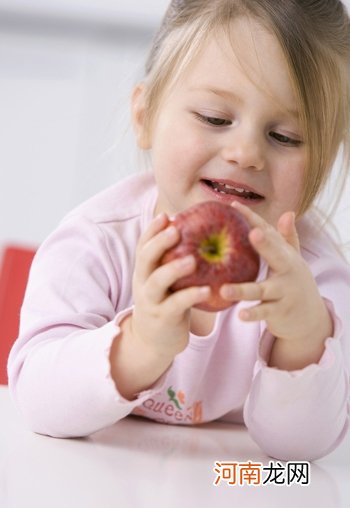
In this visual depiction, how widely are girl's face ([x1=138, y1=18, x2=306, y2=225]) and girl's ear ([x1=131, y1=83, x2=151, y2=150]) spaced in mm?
131

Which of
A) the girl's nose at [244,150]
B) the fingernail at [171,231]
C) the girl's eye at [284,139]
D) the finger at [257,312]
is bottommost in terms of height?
the finger at [257,312]

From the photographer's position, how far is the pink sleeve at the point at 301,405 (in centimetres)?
108

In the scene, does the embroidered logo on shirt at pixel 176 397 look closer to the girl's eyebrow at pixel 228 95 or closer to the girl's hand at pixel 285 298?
the girl's hand at pixel 285 298

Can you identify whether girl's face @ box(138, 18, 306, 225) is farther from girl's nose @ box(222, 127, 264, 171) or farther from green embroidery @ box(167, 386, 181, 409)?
green embroidery @ box(167, 386, 181, 409)

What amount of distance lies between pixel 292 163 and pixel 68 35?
3900 mm

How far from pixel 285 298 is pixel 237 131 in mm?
325

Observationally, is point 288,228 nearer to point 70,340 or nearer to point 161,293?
point 161,293

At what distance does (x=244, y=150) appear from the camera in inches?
47.7

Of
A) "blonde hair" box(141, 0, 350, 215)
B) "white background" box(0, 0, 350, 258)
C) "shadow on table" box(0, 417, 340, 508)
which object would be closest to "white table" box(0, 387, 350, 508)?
"shadow on table" box(0, 417, 340, 508)

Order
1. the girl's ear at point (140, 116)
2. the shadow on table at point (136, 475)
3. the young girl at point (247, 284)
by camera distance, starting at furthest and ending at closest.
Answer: the girl's ear at point (140, 116)
the young girl at point (247, 284)
the shadow on table at point (136, 475)

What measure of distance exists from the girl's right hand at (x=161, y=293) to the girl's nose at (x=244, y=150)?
26 centimetres

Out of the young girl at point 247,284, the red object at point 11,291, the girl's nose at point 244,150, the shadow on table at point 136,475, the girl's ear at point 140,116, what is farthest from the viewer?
the red object at point 11,291

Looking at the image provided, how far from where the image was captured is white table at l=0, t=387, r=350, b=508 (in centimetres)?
86

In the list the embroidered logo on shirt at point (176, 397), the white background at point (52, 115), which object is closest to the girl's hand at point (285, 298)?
the embroidered logo on shirt at point (176, 397)
